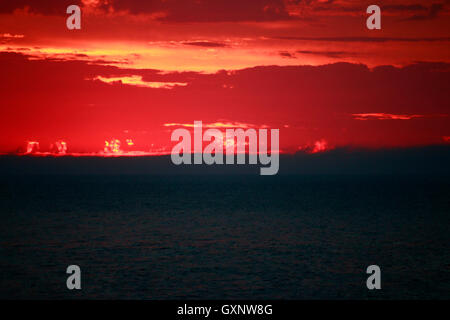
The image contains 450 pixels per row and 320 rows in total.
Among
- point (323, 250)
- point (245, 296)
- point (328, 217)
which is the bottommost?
point (245, 296)

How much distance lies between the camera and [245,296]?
30.8 metres

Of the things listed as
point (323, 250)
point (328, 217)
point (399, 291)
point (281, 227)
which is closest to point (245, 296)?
point (399, 291)

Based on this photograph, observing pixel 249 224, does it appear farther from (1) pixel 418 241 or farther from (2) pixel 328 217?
(1) pixel 418 241

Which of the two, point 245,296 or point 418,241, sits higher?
point 418,241

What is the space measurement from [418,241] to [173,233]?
85.7ft

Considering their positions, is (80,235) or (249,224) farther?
(249,224)
